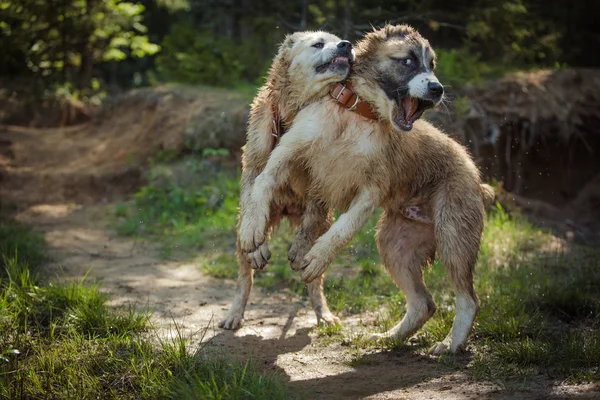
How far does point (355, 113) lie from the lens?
4801 millimetres

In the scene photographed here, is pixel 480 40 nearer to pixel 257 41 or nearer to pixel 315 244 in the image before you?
pixel 257 41

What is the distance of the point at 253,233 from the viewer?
4.77 m

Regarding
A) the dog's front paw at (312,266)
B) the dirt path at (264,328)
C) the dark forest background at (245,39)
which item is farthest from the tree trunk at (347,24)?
the dog's front paw at (312,266)

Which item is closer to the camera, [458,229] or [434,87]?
[434,87]

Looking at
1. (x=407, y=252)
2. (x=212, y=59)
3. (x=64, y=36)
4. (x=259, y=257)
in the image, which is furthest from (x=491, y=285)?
(x=64, y=36)

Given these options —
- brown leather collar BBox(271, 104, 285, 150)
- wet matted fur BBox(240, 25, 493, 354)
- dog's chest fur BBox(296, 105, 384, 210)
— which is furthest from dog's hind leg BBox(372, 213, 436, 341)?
brown leather collar BBox(271, 104, 285, 150)

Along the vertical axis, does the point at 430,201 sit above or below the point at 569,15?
below

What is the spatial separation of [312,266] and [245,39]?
8.85m

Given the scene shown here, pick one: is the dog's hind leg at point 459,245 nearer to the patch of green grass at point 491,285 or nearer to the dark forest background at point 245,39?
the patch of green grass at point 491,285

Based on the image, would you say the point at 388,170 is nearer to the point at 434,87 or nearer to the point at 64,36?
the point at 434,87

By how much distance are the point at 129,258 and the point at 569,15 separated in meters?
8.98

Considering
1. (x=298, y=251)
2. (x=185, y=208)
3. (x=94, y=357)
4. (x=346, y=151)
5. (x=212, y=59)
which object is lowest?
(x=185, y=208)

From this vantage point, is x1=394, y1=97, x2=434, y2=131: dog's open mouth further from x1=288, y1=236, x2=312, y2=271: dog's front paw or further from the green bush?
the green bush

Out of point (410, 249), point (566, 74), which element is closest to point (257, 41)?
point (566, 74)
